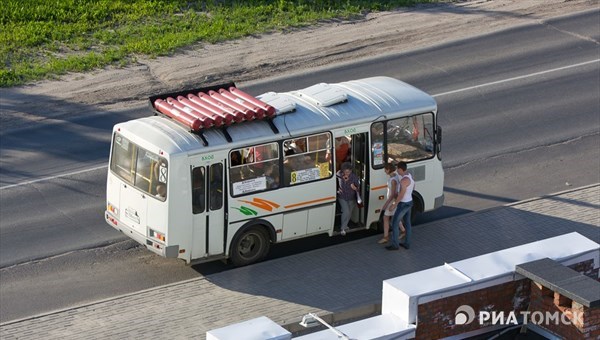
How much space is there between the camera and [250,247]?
1978 centimetres

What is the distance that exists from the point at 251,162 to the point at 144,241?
2.09m

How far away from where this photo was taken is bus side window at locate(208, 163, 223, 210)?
18.9m

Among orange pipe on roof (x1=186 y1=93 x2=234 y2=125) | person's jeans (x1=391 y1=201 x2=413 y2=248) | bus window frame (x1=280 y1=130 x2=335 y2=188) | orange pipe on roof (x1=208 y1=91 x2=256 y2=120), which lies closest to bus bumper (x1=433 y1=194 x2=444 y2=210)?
person's jeans (x1=391 y1=201 x2=413 y2=248)

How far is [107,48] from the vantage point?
3045 centimetres

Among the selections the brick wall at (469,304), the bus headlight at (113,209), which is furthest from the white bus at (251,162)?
the brick wall at (469,304)

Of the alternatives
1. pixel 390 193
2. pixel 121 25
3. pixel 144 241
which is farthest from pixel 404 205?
pixel 121 25

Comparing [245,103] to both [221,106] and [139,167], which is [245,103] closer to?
[221,106]

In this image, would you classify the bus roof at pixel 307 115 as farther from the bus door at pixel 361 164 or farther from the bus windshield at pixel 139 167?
the bus door at pixel 361 164

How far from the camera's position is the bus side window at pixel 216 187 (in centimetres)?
1892

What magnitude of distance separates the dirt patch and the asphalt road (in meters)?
0.59

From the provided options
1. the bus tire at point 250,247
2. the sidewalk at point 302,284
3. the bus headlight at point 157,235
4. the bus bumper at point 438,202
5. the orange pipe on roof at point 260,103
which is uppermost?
the orange pipe on roof at point 260,103

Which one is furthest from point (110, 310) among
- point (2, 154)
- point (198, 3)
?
point (198, 3)

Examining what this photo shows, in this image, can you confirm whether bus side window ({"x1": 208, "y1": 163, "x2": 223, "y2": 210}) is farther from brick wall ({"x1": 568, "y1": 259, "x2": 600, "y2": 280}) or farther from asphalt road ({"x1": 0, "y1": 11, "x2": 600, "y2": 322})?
brick wall ({"x1": 568, "y1": 259, "x2": 600, "y2": 280})

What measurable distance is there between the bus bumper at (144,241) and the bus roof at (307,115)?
1.49 metres
